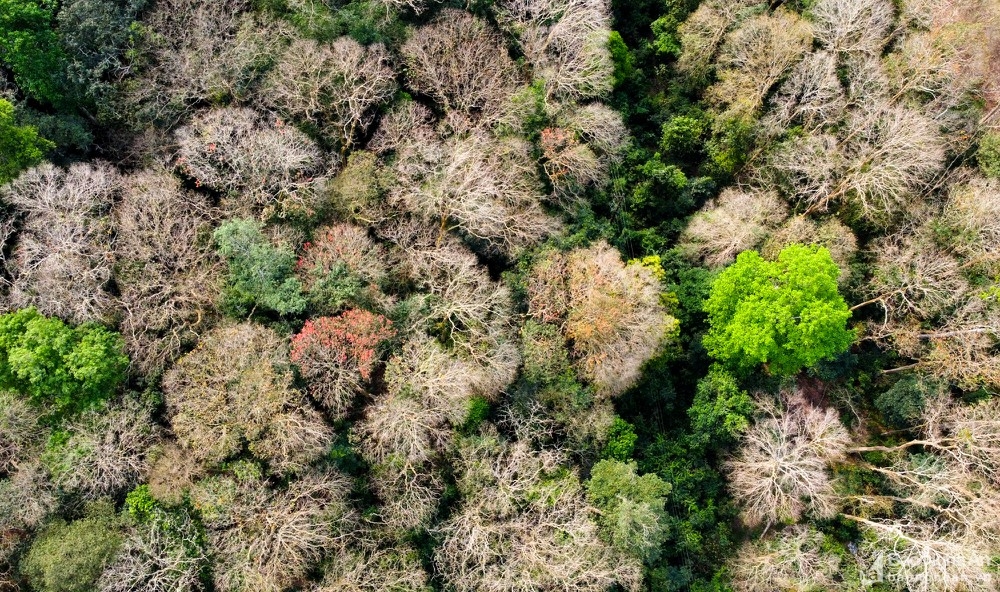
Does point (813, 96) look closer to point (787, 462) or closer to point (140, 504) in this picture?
point (787, 462)

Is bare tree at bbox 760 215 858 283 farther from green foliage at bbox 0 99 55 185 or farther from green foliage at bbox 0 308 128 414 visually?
green foliage at bbox 0 99 55 185

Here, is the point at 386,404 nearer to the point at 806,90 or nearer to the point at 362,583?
the point at 362,583

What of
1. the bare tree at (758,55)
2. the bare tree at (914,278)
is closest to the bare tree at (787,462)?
the bare tree at (914,278)

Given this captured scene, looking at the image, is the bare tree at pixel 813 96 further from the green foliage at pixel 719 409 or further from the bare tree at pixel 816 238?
the green foliage at pixel 719 409

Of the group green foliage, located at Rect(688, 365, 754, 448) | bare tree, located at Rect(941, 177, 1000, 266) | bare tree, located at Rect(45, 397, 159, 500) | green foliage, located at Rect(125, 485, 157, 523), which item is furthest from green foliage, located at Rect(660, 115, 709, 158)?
green foliage, located at Rect(125, 485, 157, 523)

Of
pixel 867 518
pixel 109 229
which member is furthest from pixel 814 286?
pixel 109 229
